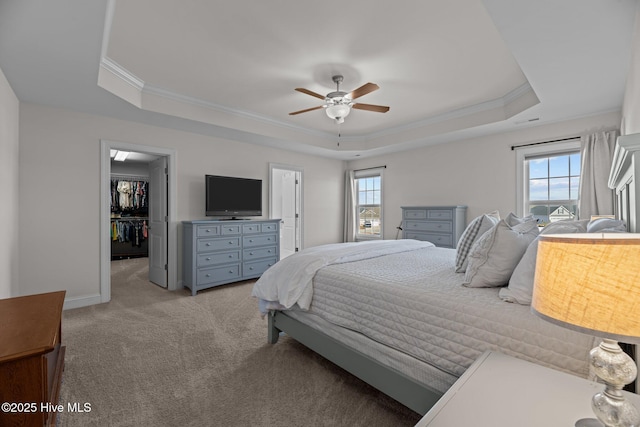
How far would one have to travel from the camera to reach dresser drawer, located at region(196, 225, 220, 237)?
395 centimetres

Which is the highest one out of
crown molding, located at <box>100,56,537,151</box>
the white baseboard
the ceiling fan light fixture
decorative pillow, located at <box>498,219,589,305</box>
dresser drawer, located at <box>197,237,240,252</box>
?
crown molding, located at <box>100,56,537,151</box>

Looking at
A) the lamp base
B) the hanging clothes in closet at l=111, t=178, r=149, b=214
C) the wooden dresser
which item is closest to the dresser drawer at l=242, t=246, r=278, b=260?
the wooden dresser

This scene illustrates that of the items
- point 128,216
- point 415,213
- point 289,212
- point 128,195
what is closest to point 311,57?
point 415,213

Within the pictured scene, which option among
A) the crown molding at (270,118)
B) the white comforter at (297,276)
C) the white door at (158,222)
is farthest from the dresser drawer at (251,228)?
the white comforter at (297,276)

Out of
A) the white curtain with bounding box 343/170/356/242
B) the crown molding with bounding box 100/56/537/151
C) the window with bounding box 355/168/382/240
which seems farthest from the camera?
the white curtain with bounding box 343/170/356/242

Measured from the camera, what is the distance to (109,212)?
3584 millimetres

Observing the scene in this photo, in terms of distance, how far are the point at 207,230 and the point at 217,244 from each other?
0.83 ft

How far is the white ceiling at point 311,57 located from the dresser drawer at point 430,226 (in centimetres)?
148

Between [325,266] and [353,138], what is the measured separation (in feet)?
13.1

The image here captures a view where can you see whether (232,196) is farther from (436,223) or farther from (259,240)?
(436,223)

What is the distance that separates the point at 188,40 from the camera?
2512mm

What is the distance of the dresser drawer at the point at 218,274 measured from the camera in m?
3.97

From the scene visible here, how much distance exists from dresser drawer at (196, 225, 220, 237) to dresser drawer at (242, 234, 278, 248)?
17.7 inches

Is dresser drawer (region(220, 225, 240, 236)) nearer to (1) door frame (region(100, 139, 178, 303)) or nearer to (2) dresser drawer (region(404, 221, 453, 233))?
(1) door frame (region(100, 139, 178, 303))
